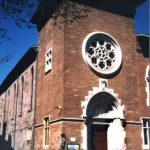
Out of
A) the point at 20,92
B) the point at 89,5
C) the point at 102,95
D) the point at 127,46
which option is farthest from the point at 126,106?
the point at 20,92

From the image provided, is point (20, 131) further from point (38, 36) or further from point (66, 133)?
point (66, 133)

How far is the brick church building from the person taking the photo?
740 inches

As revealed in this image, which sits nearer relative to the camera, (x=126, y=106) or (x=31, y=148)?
(x=126, y=106)

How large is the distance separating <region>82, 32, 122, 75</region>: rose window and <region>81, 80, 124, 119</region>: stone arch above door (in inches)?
40.3

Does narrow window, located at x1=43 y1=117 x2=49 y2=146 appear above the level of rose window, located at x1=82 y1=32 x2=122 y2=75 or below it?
below

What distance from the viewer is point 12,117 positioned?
1243 inches

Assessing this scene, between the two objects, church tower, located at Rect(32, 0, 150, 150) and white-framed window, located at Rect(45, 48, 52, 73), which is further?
white-framed window, located at Rect(45, 48, 52, 73)

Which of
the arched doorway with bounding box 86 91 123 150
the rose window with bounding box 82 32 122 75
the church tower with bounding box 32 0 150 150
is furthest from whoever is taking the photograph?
the rose window with bounding box 82 32 122 75

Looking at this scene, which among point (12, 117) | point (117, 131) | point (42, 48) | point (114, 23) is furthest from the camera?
point (12, 117)

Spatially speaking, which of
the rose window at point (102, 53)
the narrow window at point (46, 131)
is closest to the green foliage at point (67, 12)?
the rose window at point (102, 53)

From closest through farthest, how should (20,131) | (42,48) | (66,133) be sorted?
(66,133) → (42,48) → (20,131)

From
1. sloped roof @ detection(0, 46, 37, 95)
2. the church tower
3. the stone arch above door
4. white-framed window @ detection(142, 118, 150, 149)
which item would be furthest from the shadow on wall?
white-framed window @ detection(142, 118, 150, 149)

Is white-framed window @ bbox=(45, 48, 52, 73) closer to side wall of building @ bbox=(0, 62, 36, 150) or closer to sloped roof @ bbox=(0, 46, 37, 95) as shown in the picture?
side wall of building @ bbox=(0, 62, 36, 150)

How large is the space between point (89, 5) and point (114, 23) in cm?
202
